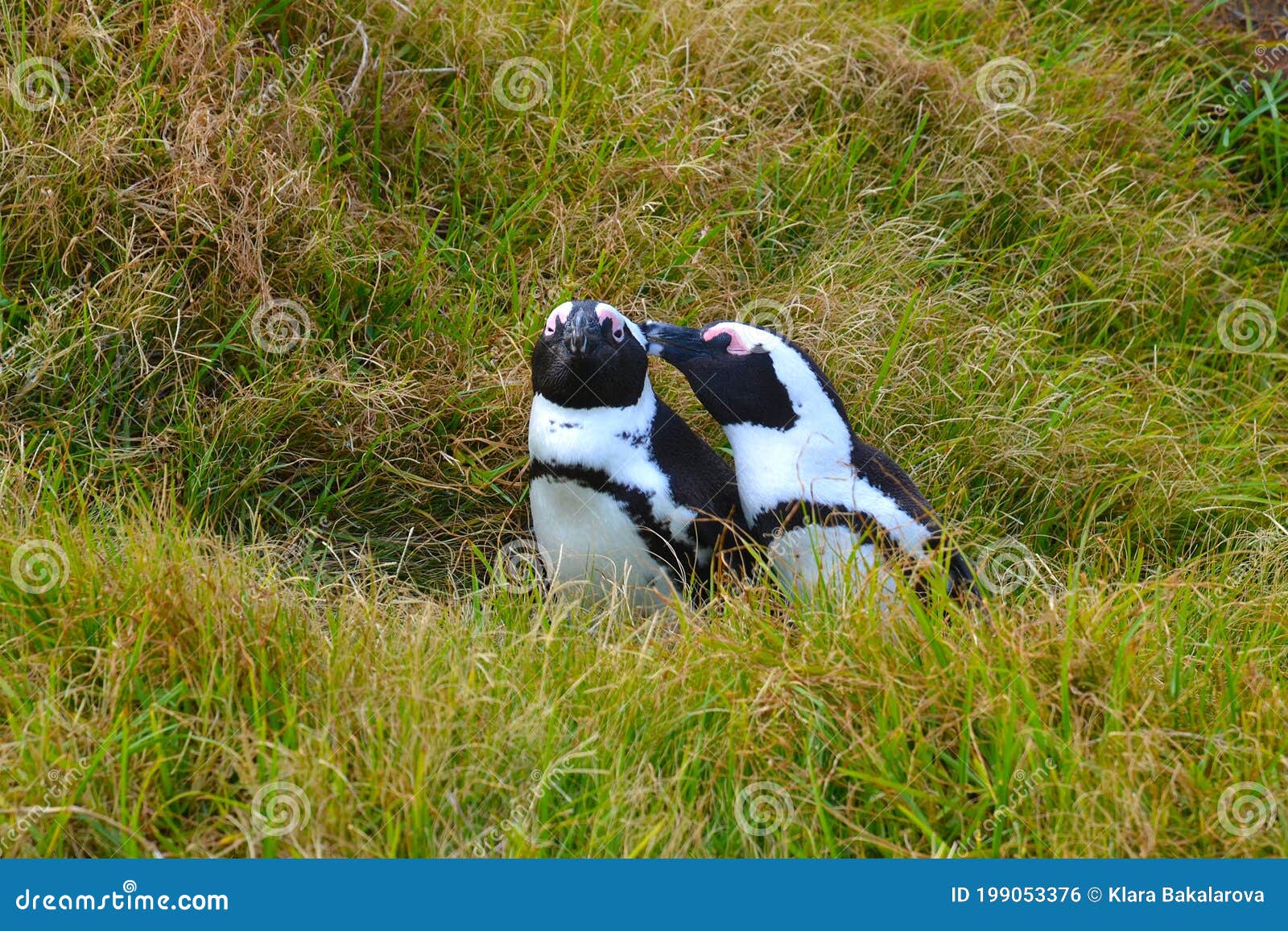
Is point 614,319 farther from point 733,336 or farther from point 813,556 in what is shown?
point 813,556

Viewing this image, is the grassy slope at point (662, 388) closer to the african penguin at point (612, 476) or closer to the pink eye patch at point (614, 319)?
the african penguin at point (612, 476)

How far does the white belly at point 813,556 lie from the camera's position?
11.4 feet

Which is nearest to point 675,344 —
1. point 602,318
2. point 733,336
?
point 733,336

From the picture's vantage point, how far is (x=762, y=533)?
3.70 m

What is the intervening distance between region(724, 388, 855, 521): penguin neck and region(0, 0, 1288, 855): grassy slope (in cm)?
49

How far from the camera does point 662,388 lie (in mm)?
4441

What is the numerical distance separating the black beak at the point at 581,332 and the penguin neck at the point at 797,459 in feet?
1.54

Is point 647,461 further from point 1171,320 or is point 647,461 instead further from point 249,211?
point 1171,320

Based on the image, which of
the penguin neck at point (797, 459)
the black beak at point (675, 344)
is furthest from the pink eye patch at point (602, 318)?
the penguin neck at point (797, 459)

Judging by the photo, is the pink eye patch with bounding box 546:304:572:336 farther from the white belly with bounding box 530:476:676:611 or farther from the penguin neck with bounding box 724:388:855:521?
the penguin neck with bounding box 724:388:855:521

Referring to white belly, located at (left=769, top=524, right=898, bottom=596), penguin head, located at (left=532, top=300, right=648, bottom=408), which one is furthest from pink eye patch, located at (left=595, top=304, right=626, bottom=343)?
white belly, located at (left=769, top=524, right=898, bottom=596)

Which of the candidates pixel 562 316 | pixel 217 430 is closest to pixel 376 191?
pixel 217 430

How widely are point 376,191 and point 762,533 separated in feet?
6.44

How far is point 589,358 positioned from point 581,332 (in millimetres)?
72
